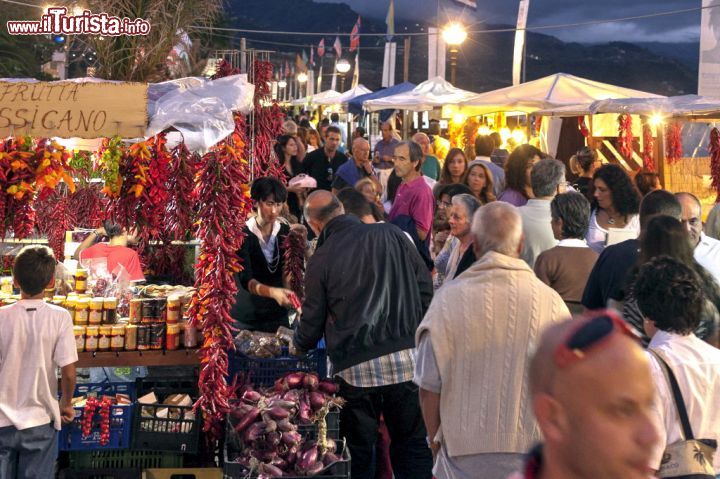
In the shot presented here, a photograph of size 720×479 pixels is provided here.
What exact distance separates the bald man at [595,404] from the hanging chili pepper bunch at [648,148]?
13180mm

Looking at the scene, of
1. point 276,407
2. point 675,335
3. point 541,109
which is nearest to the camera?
point 675,335

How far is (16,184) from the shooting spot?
6301 millimetres

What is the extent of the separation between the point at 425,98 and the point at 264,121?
9623 millimetres

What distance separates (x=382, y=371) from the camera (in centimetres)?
555

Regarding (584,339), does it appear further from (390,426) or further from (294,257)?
(294,257)

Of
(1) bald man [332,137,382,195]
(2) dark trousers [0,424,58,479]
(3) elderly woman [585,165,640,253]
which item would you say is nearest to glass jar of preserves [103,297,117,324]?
(2) dark trousers [0,424,58,479]

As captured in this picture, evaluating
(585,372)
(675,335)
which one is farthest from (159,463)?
(585,372)

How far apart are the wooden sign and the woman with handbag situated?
350 cm

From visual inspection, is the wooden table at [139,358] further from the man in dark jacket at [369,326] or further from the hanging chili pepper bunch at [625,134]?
the hanging chili pepper bunch at [625,134]

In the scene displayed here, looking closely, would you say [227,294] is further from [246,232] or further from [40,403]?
[40,403]

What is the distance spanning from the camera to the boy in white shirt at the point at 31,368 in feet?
17.1

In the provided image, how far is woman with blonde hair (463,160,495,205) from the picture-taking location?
28.7 ft

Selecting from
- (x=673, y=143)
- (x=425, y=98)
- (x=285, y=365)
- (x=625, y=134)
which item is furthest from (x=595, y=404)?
(x=425, y=98)

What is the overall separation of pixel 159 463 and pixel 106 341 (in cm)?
89
